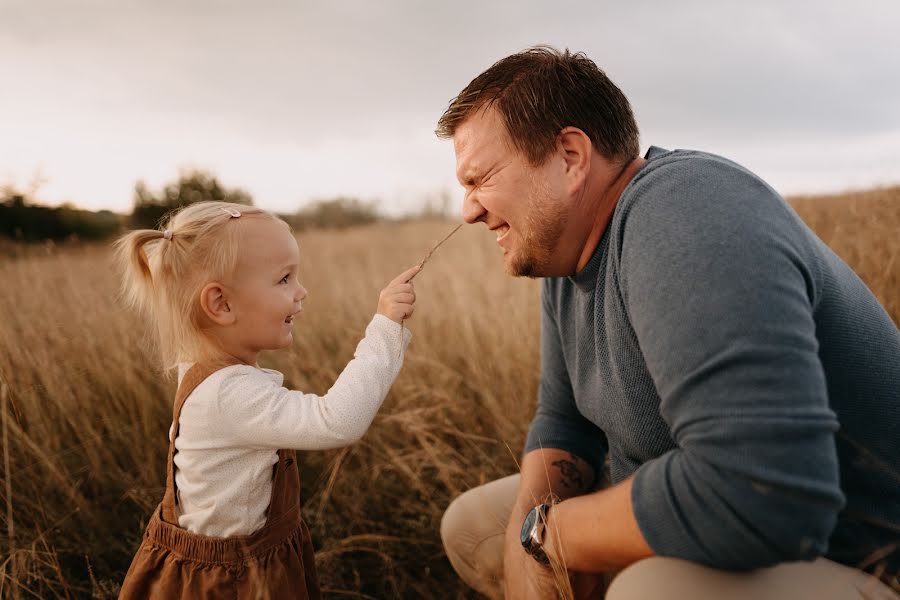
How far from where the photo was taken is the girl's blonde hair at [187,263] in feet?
5.29

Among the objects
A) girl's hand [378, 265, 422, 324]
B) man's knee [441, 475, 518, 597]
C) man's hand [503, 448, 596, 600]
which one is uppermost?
girl's hand [378, 265, 422, 324]

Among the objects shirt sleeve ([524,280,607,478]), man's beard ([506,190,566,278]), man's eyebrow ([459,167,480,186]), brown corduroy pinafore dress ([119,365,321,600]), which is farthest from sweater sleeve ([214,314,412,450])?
shirt sleeve ([524,280,607,478])

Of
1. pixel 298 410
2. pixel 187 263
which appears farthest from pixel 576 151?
pixel 187 263

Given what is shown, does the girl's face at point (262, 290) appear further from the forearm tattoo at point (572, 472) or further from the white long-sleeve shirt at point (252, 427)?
the forearm tattoo at point (572, 472)

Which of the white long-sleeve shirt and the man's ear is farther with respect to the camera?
the man's ear

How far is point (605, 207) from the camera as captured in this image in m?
1.68

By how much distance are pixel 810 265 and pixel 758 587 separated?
71cm

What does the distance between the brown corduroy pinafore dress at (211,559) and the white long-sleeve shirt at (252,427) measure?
29 mm

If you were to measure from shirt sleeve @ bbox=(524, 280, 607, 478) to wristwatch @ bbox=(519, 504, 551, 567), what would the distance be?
48 centimetres

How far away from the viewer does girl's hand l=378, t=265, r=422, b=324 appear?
5.37 ft

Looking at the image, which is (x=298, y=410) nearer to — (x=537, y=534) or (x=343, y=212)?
(x=537, y=534)

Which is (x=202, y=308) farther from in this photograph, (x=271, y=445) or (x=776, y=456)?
(x=776, y=456)

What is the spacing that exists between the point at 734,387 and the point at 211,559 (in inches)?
54.9

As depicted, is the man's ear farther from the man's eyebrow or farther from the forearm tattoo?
the forearm tattoo
